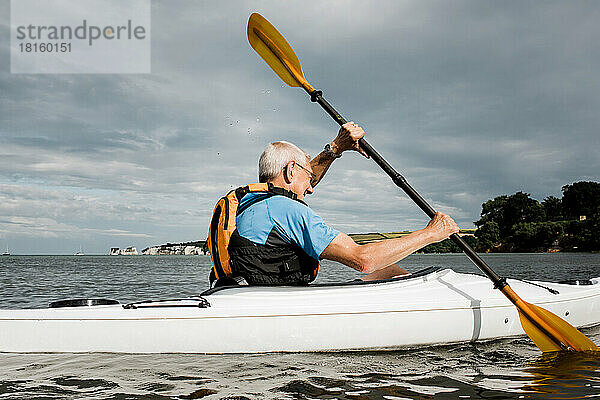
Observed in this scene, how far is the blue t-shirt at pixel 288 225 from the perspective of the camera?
350cm

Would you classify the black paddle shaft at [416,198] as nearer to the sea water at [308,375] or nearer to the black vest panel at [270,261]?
the sea water at [308,375]

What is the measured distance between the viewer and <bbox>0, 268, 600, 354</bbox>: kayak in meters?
3.67

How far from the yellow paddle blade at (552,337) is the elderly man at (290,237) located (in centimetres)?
120

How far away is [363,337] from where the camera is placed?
394 centimetres

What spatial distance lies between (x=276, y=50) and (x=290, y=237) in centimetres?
283

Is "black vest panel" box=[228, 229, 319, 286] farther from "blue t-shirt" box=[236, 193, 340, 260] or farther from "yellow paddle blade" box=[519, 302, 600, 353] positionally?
"yellow paddle blade" box=[519, 302, 600, 353]

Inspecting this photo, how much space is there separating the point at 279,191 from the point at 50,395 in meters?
1.93

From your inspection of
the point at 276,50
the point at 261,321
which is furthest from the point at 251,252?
the point at 276,50

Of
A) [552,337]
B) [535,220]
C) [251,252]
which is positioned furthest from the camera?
[535,220]

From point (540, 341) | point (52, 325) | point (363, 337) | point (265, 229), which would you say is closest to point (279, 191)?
point (265, 229)

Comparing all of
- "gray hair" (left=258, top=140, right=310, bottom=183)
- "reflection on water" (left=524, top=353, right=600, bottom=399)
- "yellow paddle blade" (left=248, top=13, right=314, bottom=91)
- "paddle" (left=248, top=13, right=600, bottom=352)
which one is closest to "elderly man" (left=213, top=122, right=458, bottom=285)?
"gray hair" (left=258, top=140, right=310, bottom=183)

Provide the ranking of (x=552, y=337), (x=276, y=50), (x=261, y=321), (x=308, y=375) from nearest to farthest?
(x=308, y=375)
(x=261, y=321)
(x=552, y=337)
(x=276, y=50)

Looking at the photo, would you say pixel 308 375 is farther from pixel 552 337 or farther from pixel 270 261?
pixel 552 337

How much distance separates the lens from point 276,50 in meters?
5.65
